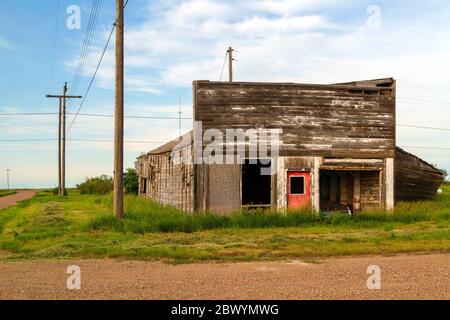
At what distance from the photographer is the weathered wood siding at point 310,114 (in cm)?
2023

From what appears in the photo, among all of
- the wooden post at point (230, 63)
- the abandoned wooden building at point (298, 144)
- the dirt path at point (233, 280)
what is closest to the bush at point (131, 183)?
the wooden post at point (230, 63)

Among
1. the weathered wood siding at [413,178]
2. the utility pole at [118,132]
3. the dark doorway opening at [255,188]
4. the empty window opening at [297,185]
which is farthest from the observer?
the dark doorway opening at [255,188]

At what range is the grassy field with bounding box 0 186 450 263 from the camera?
11906 millimetres

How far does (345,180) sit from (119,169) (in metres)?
11.8

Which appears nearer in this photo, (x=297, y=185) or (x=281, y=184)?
(x=281, y=184)

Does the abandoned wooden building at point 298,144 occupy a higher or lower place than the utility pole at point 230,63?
lower

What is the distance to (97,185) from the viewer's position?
182 ft

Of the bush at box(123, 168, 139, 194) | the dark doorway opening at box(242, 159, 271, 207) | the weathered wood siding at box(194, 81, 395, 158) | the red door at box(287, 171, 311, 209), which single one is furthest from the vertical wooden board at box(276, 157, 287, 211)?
the bush at box(123, 168, 139, 194)

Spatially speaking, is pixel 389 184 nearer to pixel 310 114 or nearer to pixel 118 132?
pixel 310 114

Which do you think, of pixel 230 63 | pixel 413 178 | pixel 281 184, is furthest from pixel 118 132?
pixel 230 63

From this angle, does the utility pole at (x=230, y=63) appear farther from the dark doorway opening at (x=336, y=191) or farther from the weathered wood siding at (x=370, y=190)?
the weathered wood siding at (x=370, y=190)

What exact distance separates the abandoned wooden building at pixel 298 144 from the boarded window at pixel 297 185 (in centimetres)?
4

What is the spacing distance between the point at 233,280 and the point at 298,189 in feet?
42.2
